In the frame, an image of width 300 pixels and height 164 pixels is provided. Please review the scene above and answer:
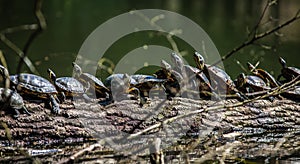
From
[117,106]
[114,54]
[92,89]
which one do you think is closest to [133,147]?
[117,106]

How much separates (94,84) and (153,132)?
642mm

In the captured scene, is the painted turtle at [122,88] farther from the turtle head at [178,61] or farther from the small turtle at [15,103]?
the small turtle at [15,103]

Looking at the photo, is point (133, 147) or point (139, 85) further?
point (139, 85)

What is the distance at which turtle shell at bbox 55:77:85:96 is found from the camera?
4148 mm

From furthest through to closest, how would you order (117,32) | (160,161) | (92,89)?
(117,32)
(92,89)
(160,161)

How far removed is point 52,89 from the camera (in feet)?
13.3

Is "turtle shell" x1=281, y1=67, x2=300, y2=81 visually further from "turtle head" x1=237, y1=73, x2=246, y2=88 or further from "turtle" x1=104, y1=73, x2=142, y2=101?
"turtle" x1=104, y1=73, x2=142, y2=101

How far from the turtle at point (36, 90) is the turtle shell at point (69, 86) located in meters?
0.10

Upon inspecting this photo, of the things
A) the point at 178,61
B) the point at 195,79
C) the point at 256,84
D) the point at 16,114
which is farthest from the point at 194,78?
the point at 16,114

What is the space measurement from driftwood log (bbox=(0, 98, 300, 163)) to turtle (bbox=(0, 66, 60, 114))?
0.26 feet

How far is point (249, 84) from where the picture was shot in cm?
459

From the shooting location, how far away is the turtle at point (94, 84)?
4.26 metres

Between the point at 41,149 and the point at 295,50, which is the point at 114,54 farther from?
the point at 41,149

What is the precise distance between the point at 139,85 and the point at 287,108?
132 cm
